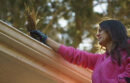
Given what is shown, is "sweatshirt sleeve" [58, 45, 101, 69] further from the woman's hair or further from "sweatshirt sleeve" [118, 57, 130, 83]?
"sweatshirt sleeve" [118, 57, 130, 83]

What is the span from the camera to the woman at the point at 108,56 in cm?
196

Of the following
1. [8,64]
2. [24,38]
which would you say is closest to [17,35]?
[24,38]

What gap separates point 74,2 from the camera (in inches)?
222

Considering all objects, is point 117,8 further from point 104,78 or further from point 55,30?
point 104,78

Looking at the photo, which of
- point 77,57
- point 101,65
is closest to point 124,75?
point 101,65

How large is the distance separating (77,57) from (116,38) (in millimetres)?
372

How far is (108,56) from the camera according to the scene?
2148 mm

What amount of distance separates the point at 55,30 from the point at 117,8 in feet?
5.87

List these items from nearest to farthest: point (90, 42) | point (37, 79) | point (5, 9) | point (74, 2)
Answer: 1. point (37, 79)
2. point (74, 2)
3. point (5, 9)
4. point (90, 42)

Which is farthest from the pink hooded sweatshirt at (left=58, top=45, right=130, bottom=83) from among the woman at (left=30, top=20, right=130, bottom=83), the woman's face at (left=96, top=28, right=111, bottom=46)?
the woman's face at (left=96, top=28, right=111, bottom=46)

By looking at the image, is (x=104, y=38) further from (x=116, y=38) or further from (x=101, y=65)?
(x=101, y=65)

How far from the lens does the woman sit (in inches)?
77.0

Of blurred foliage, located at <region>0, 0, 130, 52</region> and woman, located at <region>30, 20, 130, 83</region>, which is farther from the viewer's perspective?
blurred foliage, located at <region>0, 0, 130, 52</region>

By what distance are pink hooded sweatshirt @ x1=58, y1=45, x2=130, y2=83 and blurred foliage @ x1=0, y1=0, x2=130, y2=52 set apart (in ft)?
9.73
